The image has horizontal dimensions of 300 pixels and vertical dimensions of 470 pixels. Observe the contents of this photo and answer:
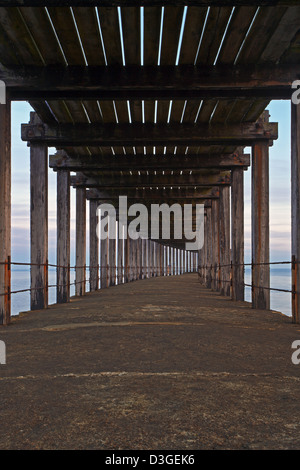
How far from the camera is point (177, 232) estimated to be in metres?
35.2

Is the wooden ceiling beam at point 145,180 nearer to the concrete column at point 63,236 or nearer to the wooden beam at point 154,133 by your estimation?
the concrete column at point 63,236

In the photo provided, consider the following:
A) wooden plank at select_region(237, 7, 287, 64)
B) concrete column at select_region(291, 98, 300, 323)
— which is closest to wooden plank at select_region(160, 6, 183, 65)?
wooden plank at select_region(237, 7, 287, 64)

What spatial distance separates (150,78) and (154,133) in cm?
287

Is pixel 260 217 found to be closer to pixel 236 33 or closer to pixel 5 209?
pixel 236 33

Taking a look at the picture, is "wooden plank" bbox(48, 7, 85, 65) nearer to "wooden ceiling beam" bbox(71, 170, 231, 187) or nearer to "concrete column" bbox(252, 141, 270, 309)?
"concrete column" bbox(252, 141, 270, 309)

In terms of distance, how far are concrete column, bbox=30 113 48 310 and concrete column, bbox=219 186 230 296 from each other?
675 cm

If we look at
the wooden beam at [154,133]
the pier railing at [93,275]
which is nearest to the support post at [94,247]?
the pier railing at [93,275]

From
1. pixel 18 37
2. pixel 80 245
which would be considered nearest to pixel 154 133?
pixel 18 37

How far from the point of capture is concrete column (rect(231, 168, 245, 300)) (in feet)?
42.2

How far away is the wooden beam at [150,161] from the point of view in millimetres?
12969

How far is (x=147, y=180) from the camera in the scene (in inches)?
632
